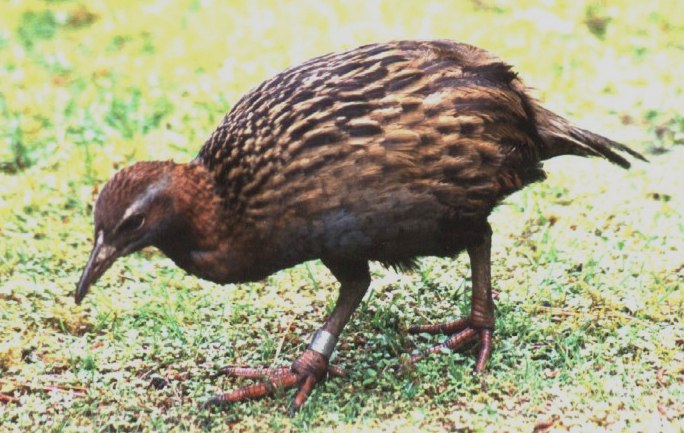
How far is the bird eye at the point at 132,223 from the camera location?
13.9 feet

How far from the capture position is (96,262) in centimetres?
427

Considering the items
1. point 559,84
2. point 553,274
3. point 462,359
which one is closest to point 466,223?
point 462,359

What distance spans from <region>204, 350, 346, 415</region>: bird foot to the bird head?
30.1 inches

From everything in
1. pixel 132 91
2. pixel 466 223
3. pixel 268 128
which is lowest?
pixel 132 91

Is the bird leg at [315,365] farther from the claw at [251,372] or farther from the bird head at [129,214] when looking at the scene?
the bird head at [129,214]

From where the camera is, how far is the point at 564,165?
6.77m

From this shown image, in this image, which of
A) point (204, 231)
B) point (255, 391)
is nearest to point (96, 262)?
point (204, 231)

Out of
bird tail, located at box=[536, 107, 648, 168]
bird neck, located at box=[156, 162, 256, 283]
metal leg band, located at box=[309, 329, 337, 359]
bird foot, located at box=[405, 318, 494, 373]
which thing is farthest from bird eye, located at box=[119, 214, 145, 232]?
bird tail, located at box=[536, 107, 648, 168]

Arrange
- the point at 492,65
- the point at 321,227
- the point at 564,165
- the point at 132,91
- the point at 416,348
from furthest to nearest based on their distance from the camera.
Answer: the point at 132,91, the point at 564,165, the point at 416,348, the point at 492,65, the point at 321,227

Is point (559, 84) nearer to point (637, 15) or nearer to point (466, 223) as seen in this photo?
point (637, 15)

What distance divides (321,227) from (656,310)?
5.93ft

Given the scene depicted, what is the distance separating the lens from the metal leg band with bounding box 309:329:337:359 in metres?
4.68

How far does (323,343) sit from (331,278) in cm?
101

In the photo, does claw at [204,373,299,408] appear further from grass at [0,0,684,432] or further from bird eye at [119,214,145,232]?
bird eye at [119,214,145,232]
